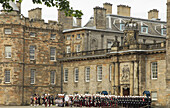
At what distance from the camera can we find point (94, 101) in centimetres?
4666

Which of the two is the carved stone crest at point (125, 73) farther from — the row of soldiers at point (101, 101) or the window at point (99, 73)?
the window at point (99, 73)

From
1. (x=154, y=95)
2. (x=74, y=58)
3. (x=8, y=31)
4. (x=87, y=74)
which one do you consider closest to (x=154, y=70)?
(x=154, y=95)

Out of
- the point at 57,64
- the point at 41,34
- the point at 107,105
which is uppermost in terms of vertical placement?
the point at 41,34

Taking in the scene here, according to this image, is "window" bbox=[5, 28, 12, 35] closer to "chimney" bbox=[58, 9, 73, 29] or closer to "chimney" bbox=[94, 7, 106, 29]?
"chimney" bbox=[58, 9, 73, 29]

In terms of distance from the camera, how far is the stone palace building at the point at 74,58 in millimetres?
48781

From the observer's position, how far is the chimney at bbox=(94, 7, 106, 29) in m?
61.8

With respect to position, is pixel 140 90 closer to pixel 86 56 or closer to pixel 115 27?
pixel 86 56

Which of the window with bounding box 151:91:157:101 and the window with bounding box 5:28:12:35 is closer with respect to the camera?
the window with bounding box 151:91:157:101

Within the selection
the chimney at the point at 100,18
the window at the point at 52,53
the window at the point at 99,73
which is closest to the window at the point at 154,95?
the window at the point at 99,73

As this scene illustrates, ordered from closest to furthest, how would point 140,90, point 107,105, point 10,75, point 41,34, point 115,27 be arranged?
1. point 107,105
2. point 140,90
3. point 10,75
4. point 41,34
5. point 115,27

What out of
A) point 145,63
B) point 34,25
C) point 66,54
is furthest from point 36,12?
point 145,63

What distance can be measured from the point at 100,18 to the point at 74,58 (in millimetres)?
7896

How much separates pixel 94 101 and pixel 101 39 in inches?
696

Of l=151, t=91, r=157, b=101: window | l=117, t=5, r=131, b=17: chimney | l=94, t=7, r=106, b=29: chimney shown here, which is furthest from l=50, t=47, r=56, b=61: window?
l=151, t=91, r=157, b=101: window
